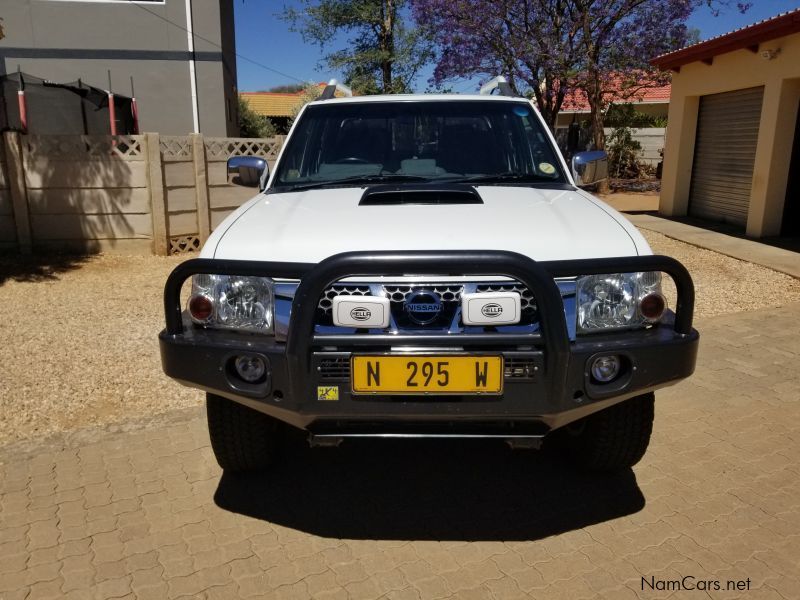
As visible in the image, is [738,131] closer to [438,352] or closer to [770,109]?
[770,109]

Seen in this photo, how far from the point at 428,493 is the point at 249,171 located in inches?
82.6

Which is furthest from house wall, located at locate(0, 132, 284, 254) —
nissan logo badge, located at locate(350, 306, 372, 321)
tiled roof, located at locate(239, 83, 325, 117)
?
tiled roof, located at locate(239, 83, 325, 117)

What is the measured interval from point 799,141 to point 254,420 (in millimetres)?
10290

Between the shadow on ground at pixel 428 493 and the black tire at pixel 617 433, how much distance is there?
6.7 inches

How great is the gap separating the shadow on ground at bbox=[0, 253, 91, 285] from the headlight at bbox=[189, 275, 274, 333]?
20.0 ft

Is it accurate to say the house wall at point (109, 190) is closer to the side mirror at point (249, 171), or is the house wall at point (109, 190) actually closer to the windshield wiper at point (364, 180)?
the side mirror at point (249, 171)

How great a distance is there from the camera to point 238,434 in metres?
3.02

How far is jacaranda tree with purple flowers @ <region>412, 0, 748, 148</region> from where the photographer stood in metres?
16.8

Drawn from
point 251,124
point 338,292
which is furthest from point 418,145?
point 251,124

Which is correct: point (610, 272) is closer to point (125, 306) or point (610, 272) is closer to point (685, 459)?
point (685, 459)

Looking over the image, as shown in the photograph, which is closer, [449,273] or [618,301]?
[449,273]

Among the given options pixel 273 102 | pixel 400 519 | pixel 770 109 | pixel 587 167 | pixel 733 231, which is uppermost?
pixel 273 102

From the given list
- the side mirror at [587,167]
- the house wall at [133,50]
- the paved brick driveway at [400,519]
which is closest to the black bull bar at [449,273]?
the paved brick driveway at [400,519]

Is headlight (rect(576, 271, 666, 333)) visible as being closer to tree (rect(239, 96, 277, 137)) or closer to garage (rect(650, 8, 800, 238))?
garage (rect(650, 8, 800, 238))
